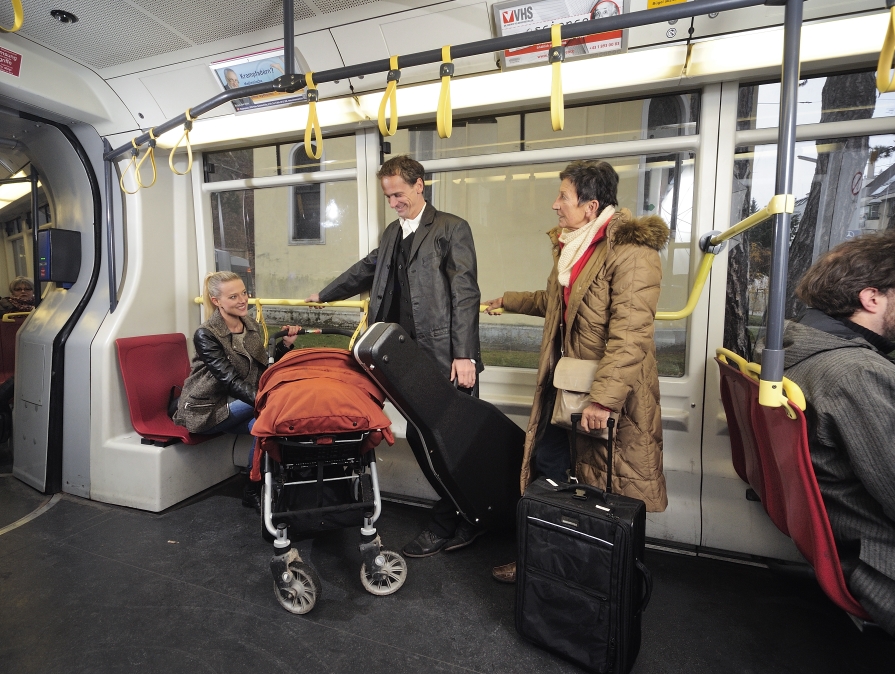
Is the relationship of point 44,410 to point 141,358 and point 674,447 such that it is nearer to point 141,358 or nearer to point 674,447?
point 141,358

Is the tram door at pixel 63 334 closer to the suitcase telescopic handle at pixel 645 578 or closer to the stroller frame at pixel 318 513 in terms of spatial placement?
the stroller frame at pixel 318 513

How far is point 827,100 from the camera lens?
2.27 m

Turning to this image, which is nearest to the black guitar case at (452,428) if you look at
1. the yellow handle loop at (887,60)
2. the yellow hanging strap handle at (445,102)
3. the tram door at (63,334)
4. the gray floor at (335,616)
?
the gray floor at (335,616)

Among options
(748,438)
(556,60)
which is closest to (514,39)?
(556,60)

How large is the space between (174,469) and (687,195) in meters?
3.47

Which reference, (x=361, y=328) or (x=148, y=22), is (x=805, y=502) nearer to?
(x=361, y=328)

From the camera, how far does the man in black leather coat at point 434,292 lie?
238cm

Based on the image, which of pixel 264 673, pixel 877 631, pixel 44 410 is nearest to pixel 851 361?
pixel 877 631

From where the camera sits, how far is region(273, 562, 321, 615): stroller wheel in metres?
2.04

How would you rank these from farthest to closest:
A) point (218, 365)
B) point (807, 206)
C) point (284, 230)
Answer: point (284, 230), point (218, 365), point (807, 206)

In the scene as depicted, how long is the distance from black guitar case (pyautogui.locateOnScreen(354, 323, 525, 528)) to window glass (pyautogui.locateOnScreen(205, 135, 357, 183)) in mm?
1843

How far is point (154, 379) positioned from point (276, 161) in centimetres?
177

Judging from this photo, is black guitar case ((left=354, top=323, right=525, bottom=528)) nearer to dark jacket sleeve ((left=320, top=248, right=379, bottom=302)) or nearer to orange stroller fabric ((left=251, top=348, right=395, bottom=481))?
orange stroller fabric ((left=251, top=348, right=395, bottom=481))

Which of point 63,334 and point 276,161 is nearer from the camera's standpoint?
point 63,334
